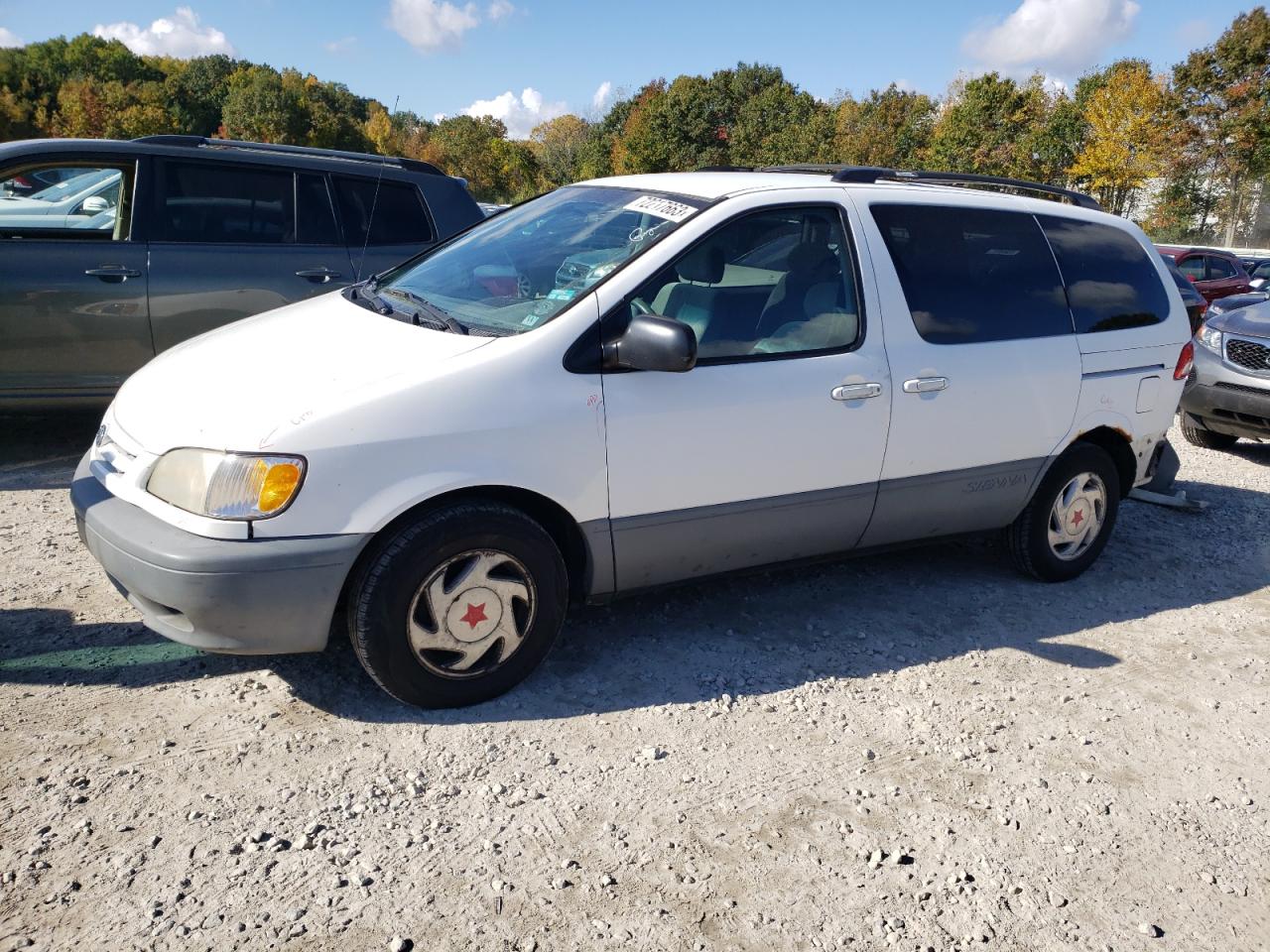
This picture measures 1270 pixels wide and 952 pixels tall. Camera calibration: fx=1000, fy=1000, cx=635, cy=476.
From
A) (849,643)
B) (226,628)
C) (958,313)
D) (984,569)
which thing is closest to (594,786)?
(226,628)

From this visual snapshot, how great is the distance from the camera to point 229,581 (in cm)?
295

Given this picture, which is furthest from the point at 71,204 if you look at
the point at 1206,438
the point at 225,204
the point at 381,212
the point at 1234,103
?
the point at 1234,103

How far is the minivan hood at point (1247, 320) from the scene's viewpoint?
778 centimetres

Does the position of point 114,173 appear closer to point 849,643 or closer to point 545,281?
point 545,281

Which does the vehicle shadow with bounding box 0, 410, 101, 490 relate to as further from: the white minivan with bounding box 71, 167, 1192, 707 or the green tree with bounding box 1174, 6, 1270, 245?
the green tree with bounding box 1174, 6, 1270, 245

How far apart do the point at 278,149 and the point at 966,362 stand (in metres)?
4.60

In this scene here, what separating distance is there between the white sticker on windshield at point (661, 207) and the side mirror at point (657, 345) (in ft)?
1.99

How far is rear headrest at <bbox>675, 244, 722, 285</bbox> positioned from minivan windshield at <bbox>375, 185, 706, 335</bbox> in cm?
13

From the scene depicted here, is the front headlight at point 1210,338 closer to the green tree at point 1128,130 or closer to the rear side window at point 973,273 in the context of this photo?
the rear side window at point 973,273

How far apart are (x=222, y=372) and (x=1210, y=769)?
12.1 ft

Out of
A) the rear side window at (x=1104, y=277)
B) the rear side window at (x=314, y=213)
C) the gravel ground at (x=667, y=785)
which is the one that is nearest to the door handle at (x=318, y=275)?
the rear side window at (x=314, y=213)

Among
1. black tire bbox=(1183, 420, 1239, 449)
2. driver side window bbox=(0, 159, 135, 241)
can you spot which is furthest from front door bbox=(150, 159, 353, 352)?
black tire bbox=(1183, 420, 1239, 449)

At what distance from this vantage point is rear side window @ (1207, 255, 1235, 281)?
17.2 m

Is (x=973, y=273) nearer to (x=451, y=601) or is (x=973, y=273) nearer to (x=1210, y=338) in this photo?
(x=451, y=601)
